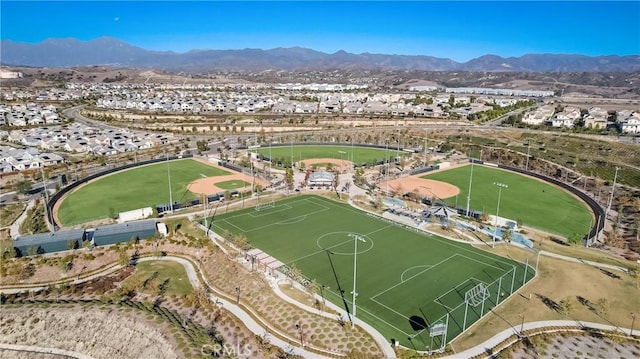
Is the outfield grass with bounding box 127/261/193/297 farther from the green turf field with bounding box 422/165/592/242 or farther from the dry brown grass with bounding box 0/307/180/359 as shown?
the green turf field with bounding box 422/165/592/242

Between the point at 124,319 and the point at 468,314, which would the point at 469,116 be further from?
the point at 124,319

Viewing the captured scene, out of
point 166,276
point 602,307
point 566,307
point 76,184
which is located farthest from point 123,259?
point 602,307

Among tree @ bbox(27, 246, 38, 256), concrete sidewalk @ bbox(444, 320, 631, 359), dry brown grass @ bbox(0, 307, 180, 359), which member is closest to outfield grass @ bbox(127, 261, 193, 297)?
dry brown grass @ bbox(0, 307, 180, 359)

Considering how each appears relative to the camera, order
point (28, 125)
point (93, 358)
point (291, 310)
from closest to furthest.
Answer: point (93, 358), point (291, 310), point (28, 125)

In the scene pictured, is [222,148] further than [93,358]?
Yes

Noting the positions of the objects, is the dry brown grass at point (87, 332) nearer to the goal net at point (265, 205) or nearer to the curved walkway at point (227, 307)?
the curved walkway at point (227, 307)

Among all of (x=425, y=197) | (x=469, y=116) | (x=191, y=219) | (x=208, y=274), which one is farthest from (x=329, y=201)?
(x=469, y=116)

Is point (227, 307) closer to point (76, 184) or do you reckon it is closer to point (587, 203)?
point (76, 184)
